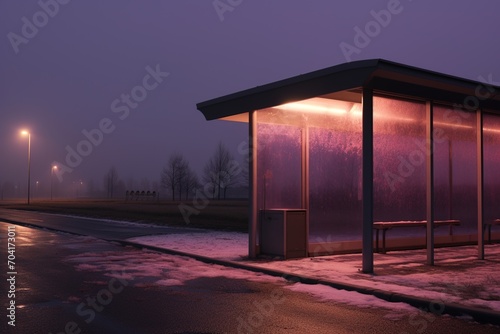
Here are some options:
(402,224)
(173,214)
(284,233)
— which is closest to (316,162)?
(284,233)

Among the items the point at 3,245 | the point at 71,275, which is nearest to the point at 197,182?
the point at 3,245

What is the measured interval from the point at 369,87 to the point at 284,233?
417 centimetres

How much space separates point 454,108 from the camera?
553 inches

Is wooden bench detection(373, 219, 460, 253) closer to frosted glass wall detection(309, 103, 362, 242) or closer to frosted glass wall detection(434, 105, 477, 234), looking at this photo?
frosted glass wall detection(434, 105, 477, 234)

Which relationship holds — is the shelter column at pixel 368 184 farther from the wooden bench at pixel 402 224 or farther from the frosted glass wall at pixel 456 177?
the frosted glass wall at pixel 456 177

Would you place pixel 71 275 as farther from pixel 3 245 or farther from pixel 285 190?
pixel 3 245

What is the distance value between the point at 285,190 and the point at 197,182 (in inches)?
3288

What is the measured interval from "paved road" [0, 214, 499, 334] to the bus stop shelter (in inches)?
109

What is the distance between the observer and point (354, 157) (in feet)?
49.3

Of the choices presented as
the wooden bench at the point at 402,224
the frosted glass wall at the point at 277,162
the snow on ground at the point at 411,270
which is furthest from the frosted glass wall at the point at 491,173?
the frosted glass wall at the point at 277,162

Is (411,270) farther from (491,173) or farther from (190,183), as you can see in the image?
(190,183)

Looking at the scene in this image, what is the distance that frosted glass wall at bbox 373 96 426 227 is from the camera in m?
14.2

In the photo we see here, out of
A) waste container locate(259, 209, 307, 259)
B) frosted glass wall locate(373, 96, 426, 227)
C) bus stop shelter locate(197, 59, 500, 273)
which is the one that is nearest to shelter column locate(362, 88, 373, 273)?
bus stop shelter locate(197, 59, 500, 273)

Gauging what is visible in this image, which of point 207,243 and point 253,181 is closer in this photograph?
point 253,181
